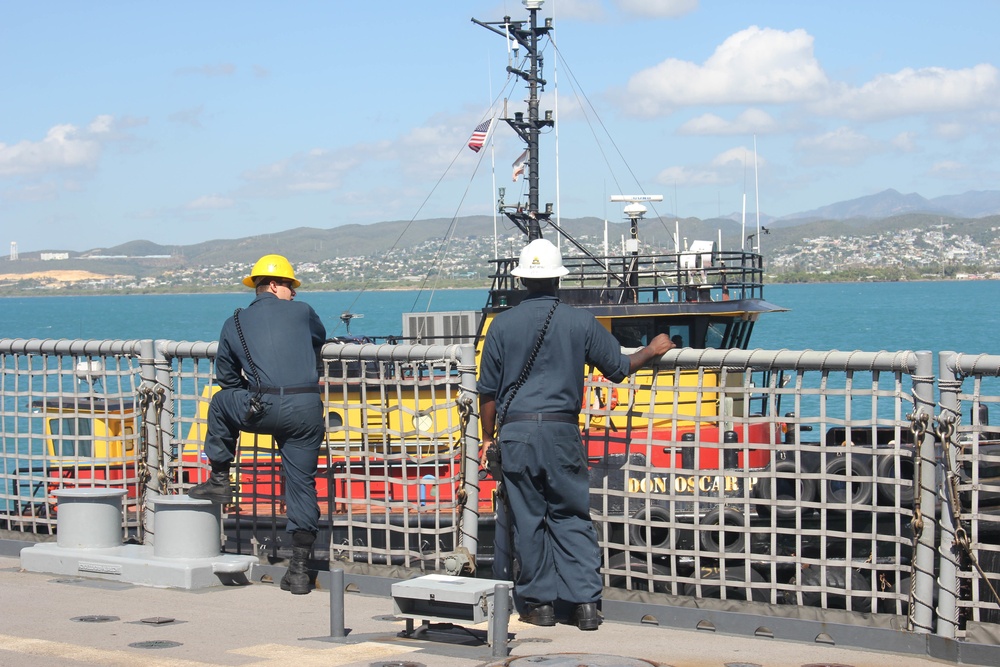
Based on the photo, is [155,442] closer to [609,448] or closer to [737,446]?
[609,448]

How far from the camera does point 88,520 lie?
7660mm

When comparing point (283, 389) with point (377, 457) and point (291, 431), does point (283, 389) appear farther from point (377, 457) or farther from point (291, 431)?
point (377, 457)

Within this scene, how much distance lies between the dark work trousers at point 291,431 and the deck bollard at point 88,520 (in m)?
1.00

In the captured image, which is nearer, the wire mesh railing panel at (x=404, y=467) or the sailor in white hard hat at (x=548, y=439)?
the sailor in white hard hat at (x=548, y=439)

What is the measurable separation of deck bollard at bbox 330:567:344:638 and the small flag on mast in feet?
38.1

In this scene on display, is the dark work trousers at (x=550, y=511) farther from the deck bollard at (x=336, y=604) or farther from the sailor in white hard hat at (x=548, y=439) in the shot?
the deck bollard at (x=336, y=604)

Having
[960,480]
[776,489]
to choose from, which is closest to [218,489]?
[776,489]

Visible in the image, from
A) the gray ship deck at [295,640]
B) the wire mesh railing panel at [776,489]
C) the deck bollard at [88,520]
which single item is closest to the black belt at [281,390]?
the gray ship deck at [295,640]

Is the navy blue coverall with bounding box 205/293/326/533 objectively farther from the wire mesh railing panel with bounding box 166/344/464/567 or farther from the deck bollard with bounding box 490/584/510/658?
the deck bollard with bounding box 490/584/510/658

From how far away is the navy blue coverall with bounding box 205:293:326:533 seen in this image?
697 cm

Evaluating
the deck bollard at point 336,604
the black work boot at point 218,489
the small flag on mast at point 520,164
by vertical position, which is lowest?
the deck bollard at point 336,604

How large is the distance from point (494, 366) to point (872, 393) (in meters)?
1.88

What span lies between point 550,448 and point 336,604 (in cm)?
127

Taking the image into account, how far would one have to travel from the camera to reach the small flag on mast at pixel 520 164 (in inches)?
671
